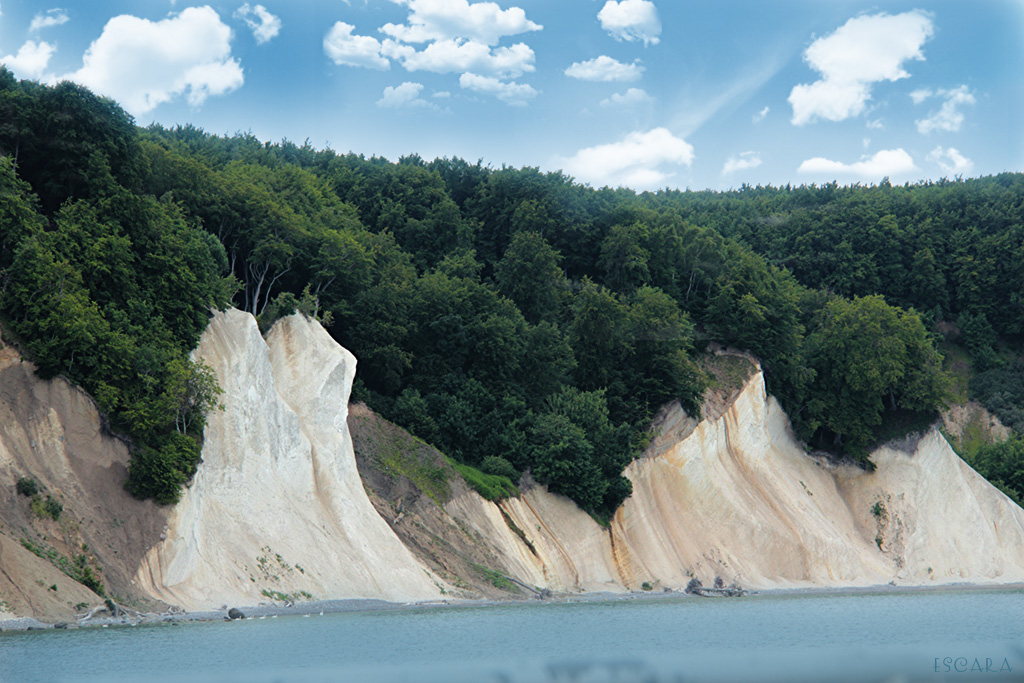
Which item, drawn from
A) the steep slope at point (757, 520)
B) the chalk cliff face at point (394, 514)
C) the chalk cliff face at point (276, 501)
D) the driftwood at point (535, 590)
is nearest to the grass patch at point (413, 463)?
the chalk cliff face at point (394, 514)

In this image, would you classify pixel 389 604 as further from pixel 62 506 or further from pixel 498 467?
pixel 498 467

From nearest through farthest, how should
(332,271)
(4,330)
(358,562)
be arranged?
(4,330) → (358,562) → (332,271)

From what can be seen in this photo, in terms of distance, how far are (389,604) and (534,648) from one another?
14.7 m

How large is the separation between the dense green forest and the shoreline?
5.71 metres

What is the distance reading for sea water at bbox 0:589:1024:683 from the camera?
991 inches

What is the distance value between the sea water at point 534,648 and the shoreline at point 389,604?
86 cm

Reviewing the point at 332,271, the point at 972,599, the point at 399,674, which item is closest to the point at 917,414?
the point at 972,599

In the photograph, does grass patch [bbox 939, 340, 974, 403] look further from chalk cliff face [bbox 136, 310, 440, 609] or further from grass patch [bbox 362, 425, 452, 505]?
chalk cliff face [bbox 136, 310, 440, 609]

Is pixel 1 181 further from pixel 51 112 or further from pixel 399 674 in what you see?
pixel 399 674

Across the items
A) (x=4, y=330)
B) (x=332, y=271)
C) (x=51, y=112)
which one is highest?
(x=51, y=112)

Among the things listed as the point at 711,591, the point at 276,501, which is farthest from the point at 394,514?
the point at 711,591

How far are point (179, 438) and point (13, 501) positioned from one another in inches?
304

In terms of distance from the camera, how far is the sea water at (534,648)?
991 inches

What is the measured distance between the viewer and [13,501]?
112 ft
